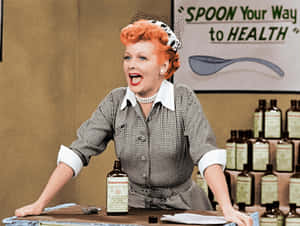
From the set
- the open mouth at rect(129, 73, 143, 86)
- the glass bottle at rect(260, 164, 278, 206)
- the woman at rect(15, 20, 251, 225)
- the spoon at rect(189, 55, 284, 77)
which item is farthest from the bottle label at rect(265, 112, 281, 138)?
the open mouth at rect(129, 73, 143, 86)

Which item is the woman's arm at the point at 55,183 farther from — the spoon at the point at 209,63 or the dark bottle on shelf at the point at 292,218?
the spoon at the point at 209,63

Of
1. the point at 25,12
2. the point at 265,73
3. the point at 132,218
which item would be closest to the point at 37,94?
the point at 25,12

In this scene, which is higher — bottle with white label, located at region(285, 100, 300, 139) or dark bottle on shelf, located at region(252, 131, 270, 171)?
bottle with white label, located at region(285, 100, 300, 139)

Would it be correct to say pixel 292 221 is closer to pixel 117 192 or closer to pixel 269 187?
pixel 269 187

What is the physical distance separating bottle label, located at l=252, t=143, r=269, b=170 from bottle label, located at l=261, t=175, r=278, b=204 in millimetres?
84

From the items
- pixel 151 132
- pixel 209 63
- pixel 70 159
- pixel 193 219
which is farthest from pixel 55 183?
pixel 209 63

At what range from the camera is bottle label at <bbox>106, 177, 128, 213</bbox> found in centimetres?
164

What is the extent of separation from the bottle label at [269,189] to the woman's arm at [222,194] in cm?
156

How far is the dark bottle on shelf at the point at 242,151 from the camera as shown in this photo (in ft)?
10.7

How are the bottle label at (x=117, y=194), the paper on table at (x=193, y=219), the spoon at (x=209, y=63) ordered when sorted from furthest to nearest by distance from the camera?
1. the spoon at (x=209, y=63)
2. the bottle label at (x=117, y=194)
3. the paper on table at (x=193, y=219)

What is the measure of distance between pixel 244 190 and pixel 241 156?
0.65ft

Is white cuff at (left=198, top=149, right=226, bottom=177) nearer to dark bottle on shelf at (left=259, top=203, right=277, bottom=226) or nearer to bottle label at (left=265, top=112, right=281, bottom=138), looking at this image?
dark bottle on shelf at (left=259, top=203, right=277, bottom=226)

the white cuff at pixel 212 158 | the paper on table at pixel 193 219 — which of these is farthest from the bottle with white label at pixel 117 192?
the white cuff at pixel 212 158

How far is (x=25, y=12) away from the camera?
324 cm
